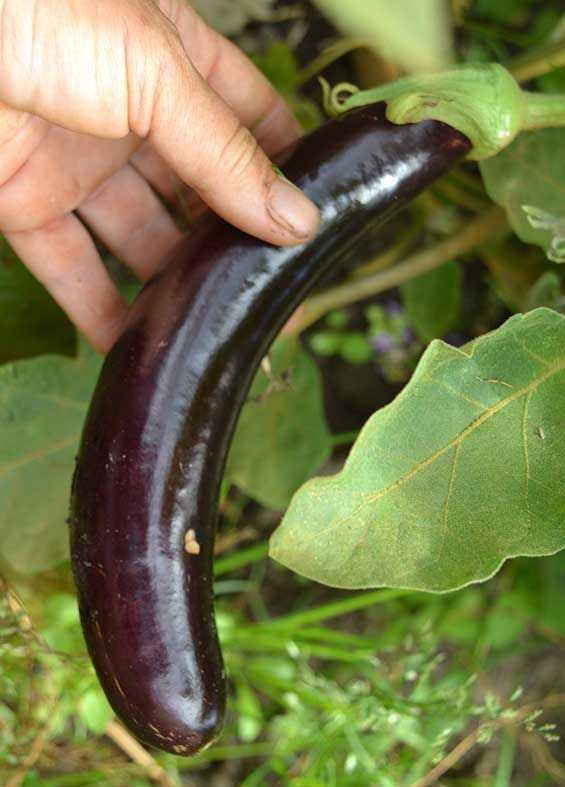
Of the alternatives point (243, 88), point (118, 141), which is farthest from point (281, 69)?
point (118, 141)

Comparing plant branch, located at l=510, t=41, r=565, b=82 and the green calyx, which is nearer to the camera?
the green calyx

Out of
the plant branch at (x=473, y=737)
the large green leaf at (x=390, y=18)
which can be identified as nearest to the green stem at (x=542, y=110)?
the plant branch at (x=473, y=737)

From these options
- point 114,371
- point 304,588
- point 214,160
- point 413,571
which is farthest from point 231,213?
point 304,588

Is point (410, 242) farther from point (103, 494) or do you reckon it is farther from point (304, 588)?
point (103, 494)

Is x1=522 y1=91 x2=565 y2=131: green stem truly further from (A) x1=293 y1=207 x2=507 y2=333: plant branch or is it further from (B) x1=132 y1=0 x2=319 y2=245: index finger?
(A) x1=293 y1=207 x2=507 y2=333: plant branch

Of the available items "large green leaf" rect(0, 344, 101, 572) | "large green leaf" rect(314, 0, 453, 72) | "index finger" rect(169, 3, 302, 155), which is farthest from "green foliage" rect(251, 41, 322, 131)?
"large green leaf" rect(314, 0, 453, 72)

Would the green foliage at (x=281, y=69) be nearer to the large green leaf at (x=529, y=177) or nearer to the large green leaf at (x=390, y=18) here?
the large green leaf at (x=529, y=177)
